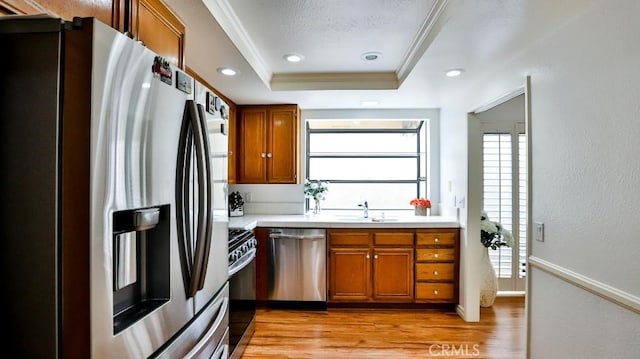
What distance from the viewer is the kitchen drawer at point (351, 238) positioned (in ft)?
11.6

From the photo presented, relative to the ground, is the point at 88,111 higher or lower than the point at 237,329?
higher

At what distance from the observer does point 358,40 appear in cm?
243

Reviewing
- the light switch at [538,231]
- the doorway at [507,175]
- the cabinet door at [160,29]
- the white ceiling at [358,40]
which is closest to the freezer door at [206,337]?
the cabinet door at [160,29]

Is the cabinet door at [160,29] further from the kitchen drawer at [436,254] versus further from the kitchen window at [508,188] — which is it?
the kitchen window at [508,188]

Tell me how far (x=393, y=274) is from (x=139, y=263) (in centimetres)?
288

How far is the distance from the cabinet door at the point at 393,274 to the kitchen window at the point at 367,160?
37.9 inches

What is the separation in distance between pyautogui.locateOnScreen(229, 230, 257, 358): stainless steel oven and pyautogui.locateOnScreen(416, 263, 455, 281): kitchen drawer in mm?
1711

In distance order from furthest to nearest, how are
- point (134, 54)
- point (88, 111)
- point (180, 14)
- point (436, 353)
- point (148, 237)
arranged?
1. point (436, 353)
2. point (180, 14)
3. point (148, 237)
4. point (134, 54)
5. point (88, 111)

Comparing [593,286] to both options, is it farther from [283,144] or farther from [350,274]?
[283,144]

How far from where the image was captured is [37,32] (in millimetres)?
787

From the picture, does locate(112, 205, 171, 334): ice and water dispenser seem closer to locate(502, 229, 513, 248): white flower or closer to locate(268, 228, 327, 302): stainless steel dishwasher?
locate(268, 228, 327, 302): stainless steel dishwasher

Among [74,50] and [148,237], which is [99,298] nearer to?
[148,237]

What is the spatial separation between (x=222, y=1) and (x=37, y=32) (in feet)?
4.20

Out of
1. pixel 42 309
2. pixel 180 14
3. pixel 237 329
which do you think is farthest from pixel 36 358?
pixel 237 329
